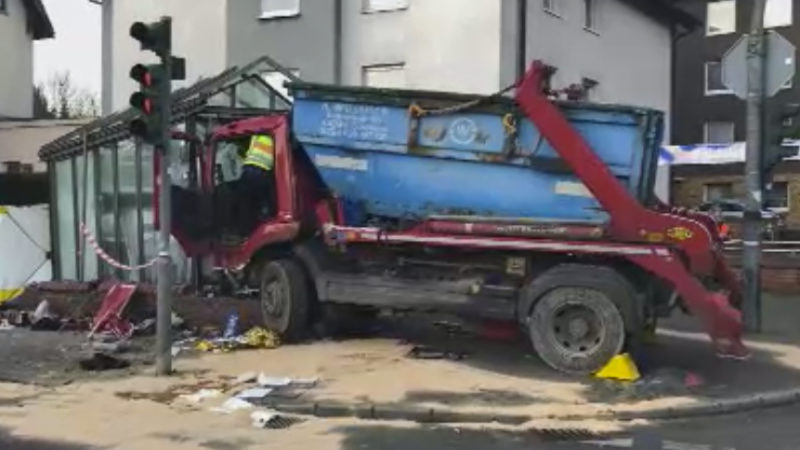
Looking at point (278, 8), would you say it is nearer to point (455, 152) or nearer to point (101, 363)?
point (455, 152)

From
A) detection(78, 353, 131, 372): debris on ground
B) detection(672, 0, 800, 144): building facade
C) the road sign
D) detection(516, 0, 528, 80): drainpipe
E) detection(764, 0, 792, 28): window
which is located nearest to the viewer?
detection(78, 353, 131, 372): debris on ground

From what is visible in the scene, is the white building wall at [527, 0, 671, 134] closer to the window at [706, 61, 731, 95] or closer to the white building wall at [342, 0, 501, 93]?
the white building wall at [342, 0, 501, 93]

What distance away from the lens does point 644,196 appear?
11.7 m

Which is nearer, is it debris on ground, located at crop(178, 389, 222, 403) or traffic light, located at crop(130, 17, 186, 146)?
debris on ground, located at crop(178, 389, 222, 403)

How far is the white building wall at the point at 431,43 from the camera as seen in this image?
22609mm

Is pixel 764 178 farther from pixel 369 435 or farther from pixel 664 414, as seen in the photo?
pixel 369 435

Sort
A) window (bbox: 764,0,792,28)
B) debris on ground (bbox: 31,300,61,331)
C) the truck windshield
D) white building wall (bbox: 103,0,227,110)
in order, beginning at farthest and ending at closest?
window (bbox: 764,0,792,28) → white building wall (bbox: 103,0,227,110) → debris on ground (bbox: 31,300,61,331) → the truck windshield

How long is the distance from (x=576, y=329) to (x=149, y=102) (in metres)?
4.99

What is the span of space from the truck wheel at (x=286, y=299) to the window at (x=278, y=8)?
1319 cm

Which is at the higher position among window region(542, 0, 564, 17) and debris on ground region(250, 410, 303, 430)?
window region(542, 0, 564, 17)

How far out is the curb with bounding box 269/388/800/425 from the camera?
944cm

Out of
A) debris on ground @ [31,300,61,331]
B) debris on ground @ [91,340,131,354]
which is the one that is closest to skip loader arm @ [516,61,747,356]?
debris on ground @ [91,340,131,354]

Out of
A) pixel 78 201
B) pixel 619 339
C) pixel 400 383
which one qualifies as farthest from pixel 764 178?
pixel 78 201

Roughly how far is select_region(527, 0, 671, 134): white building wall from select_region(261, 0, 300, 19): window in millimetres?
5661
